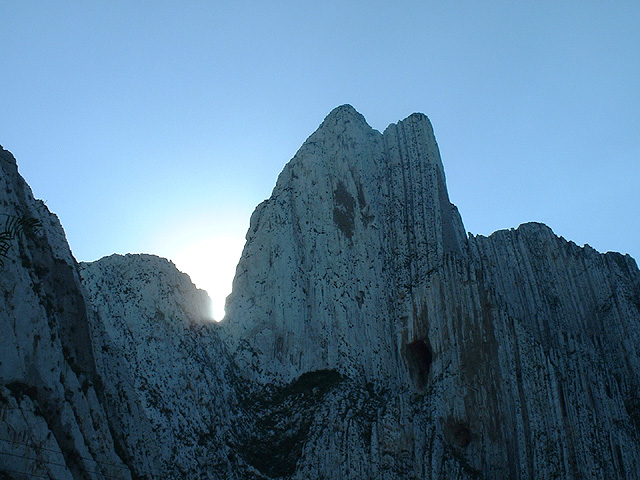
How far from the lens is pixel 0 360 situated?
22.9 metres

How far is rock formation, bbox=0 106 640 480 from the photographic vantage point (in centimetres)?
4225

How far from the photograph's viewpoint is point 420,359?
51.0m

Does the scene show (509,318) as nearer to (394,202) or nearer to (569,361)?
(569,361)

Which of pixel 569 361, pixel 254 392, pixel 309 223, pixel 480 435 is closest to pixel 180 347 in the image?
pixel 254 392

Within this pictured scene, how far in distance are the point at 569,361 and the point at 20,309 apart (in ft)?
121

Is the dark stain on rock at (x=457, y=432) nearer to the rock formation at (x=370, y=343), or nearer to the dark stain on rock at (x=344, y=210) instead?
the rock formation at (x=370, y=343)

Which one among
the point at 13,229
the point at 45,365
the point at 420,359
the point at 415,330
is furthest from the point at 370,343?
the point at 13,229

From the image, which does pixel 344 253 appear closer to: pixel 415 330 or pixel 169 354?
pixel 415 330

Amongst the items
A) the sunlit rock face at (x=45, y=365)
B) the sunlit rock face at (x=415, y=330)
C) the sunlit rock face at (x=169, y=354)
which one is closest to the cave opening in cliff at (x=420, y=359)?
the sunlit rock face at (x=415, y=330)

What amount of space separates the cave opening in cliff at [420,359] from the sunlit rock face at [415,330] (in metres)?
0.11

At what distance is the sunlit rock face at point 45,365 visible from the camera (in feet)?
73.1

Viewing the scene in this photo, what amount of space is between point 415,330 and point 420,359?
2.30 m

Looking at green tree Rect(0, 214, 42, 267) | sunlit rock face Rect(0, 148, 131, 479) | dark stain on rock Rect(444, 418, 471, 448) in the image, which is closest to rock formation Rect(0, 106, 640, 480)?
dark stain on rock Rect(444, 418, 471, 448)

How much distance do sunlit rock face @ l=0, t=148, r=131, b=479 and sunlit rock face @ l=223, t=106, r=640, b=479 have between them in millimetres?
18325
